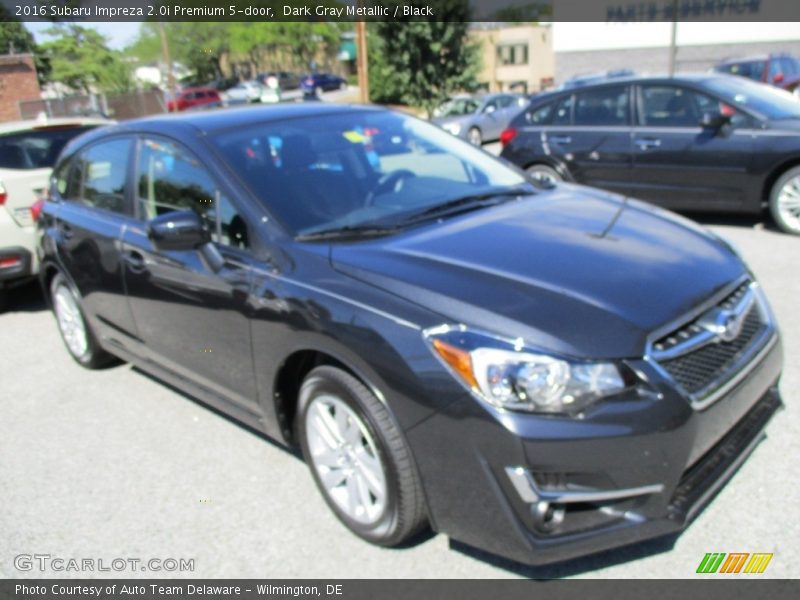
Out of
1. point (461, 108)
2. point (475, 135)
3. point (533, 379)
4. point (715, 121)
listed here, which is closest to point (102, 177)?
point (533, 379)

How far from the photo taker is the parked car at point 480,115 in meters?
18.8

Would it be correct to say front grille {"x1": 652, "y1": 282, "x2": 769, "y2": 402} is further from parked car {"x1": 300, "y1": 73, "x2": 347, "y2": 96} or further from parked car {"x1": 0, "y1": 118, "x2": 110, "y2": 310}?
parked car {"x1": 300, "y1": 73, "x2": 347, "y2": 96}

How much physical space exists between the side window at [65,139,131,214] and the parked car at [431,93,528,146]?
14.0 meters

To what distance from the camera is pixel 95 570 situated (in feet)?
9.86

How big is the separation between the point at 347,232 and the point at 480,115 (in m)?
16.8

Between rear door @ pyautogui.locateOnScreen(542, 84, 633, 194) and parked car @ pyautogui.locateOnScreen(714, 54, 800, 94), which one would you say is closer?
rear door @ pyautogui.locateOnScreen(542, 84, 633, 194)

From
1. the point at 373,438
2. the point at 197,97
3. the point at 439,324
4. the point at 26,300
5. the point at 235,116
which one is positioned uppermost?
the point at 235,116

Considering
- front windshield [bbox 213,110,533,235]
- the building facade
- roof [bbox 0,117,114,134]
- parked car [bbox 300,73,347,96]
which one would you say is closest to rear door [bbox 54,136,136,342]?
front windshield [bbox 213,110,533,235]

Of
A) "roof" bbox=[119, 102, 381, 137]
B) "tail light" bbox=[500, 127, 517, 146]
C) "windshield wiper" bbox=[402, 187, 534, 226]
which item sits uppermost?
"roof" bbox=[119, 102, 381, 137]

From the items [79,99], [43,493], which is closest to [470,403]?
[43,493]

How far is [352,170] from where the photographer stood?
3615 millimetres

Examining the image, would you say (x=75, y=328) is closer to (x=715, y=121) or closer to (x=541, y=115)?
(x=541, y=115)

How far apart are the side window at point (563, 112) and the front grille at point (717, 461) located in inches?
237

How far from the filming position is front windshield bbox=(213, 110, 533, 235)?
332 centimetres
